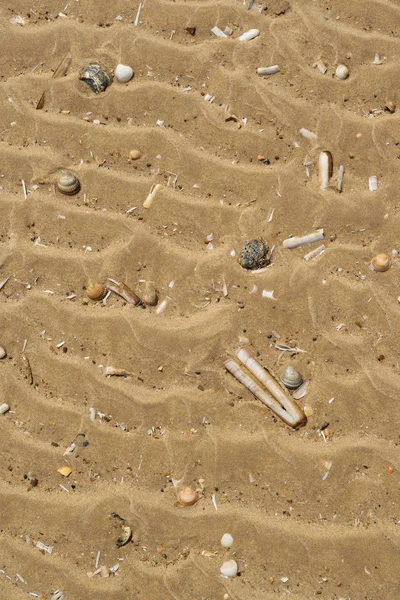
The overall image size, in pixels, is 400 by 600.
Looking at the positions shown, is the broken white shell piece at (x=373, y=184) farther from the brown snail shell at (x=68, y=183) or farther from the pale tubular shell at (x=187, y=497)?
the pale tubular shell at (x=187, y=497)

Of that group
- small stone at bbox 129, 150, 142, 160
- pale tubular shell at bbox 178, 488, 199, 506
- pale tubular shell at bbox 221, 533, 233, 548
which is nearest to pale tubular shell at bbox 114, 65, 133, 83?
small stone at bbox 129, 150, 142, 160

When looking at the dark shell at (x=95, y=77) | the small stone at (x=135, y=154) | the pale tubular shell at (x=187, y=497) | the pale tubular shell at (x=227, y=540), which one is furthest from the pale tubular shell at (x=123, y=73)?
→ the pale tubular shell at (x=227, y=540)

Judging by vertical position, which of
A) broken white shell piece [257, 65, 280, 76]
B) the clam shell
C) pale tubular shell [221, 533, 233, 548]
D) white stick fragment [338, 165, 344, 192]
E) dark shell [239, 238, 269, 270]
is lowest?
pale tubular shell [221, 533, 233, 548]

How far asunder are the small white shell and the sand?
0.14 ft

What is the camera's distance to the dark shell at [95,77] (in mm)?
3254

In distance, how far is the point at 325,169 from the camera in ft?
10.6

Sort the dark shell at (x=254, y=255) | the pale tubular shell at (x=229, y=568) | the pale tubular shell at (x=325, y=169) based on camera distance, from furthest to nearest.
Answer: the pale tubular shell at (x=325, y=169), the dark shell at (x=254, y=255), the pale tubular shell at (x=229, y=568)

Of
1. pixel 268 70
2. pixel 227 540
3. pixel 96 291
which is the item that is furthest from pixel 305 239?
pixel 227 540

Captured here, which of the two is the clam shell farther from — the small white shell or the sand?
the small white shell

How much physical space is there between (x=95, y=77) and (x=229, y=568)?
112 inches

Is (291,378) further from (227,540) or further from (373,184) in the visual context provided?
(373,184)

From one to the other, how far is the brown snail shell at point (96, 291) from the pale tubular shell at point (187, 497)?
3.83ft

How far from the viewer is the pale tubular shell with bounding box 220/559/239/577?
9.82 feet

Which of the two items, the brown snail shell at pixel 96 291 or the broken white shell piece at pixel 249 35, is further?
the broken white shell piece at pixel 249 35
